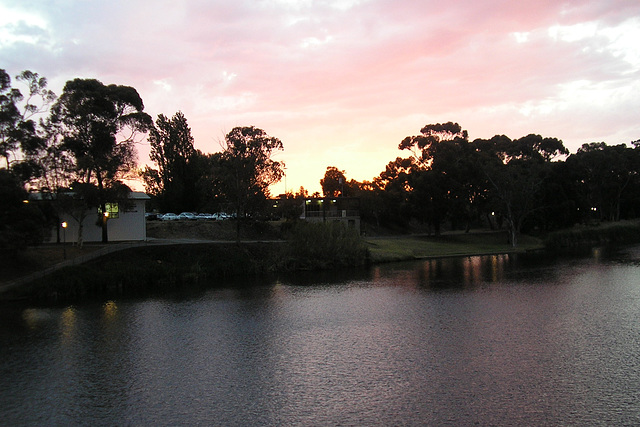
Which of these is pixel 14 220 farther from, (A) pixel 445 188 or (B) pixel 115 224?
(A) pixel 445 188

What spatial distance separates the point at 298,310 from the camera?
26359mm

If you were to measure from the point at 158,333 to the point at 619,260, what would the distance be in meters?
42.5

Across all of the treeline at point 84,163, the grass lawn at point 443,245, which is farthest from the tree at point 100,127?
the grass lawn at point 443,245

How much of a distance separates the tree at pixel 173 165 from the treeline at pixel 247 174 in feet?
0.51

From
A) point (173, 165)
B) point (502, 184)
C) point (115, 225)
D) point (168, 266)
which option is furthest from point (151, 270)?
point (502, 184)

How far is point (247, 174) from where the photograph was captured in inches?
1881

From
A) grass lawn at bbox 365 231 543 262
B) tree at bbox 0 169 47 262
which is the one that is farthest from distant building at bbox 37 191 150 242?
grass lawn at bbox 365 231 543 262

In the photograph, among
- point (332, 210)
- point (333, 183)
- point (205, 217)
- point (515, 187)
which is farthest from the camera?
point (333, 183)

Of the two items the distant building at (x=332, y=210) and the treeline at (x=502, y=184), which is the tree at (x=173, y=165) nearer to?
the distant building at (x=332, y=210)

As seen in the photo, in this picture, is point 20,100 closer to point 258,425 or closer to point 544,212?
point 258,425

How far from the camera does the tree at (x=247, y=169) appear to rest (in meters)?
47.4

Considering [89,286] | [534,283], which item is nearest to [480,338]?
[534,283]

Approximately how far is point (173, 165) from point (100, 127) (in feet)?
108

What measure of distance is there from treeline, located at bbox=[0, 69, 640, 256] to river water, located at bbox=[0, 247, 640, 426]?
1363 centimetres
